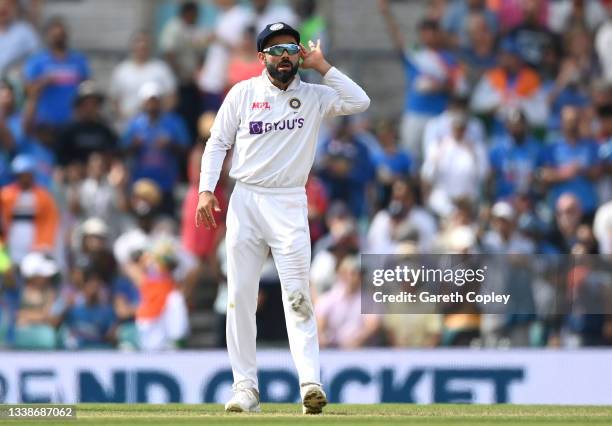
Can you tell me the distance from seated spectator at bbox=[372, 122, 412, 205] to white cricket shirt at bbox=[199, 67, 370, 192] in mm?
6080

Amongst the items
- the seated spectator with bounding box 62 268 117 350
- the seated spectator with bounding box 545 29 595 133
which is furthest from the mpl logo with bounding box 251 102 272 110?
the seated spectator with bounding box 545 29 595 133

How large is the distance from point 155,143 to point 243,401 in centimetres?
676

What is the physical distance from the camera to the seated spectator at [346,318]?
14.4m

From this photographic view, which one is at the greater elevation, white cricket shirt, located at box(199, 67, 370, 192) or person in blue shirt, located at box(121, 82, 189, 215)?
person in blue shirt, located at box(121, 82, 189, 215)

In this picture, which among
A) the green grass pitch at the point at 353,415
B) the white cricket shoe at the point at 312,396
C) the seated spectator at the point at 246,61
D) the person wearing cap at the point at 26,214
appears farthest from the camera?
the seated spectator at the point at 246,61

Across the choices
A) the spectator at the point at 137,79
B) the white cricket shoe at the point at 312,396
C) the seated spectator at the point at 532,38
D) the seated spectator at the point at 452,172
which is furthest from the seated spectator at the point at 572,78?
the white cricket shoe at the point at 312,396

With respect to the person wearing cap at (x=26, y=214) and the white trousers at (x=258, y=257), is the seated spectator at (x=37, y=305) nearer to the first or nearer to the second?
the person wearing cap at (x=26, y=214)

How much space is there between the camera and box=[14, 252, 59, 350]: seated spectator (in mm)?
14828

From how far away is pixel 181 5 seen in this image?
61.1ft

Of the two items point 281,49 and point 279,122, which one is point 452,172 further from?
point 281,49

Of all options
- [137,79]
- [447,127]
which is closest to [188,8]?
[137,79]

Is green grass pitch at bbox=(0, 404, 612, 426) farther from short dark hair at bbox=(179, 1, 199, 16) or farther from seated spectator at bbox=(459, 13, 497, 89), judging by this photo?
short dark hair at bbox=(179, 1, 199, 16)

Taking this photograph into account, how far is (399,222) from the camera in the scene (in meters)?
15.8

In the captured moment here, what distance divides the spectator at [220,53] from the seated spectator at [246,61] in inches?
6.7
